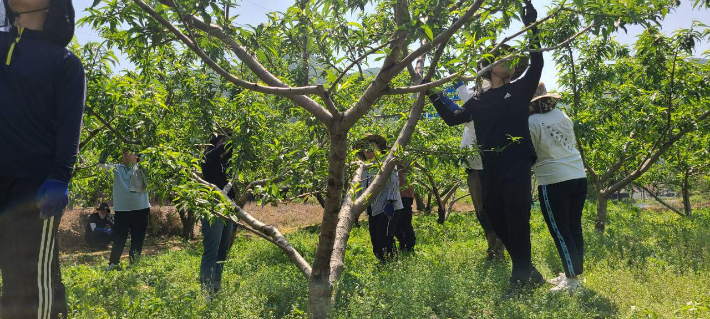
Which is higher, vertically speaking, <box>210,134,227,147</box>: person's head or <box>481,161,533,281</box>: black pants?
<box>210,134,227,147</box>: person's head

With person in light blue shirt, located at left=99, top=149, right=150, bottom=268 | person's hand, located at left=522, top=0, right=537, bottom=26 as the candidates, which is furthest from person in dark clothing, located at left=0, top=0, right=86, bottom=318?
person in light blue shirt, located at left=99, top=149, right=150, bottom=268

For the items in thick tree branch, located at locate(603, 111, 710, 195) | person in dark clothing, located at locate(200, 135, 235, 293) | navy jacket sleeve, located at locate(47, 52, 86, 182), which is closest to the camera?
navy jacket sleeve, located at locate(47, 52, 86, 182)

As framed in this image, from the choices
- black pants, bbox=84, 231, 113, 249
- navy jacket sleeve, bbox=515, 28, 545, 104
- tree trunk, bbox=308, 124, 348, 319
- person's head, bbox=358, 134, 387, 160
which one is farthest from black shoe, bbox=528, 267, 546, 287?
black pants, bbox=84, 231, 113, 249

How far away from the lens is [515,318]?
9.66 feet

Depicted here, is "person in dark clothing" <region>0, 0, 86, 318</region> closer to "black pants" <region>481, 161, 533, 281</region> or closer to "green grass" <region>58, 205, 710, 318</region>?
"green grass" <region>58, 205, 710, 318</region>

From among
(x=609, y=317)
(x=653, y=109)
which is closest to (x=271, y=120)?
(x=609, y=317)

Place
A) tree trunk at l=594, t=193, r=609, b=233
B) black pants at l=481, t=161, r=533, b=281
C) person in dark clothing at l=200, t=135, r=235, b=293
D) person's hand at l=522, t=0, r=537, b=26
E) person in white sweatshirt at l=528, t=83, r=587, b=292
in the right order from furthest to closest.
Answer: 1. tree trunk at l=594, t=193, r=609, b=233
2. person in dark clothing at l=200, t=135, r=235, b=293
3. person in white sweatshirt at l=528, t=83, r=587, b=292
4. black pants at l=481, t=161, r=533, b=281
5. person's hand at l=522, t=0, r=537, b=26

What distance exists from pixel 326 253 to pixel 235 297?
924mm

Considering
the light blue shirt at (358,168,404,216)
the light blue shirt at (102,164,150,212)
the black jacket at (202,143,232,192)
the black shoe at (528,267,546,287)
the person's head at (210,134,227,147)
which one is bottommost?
the black shoe at (528,267,546,287)

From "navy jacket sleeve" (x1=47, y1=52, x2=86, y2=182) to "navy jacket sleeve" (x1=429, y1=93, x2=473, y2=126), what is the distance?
2.23 meters

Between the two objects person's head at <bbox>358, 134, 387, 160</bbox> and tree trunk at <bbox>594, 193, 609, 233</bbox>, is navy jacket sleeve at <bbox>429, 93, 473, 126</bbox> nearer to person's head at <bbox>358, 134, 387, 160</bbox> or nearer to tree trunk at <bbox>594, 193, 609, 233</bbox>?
person's head at <bbox>358, 134, 387, 160</bbox>

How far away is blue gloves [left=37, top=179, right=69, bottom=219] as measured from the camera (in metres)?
2.09

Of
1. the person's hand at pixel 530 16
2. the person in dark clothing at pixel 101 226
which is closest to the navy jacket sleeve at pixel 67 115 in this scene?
the person's hand at pixel 530 16

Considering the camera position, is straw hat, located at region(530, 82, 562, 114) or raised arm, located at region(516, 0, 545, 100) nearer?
raised arm, located at region(516, 0, 545, 100)
